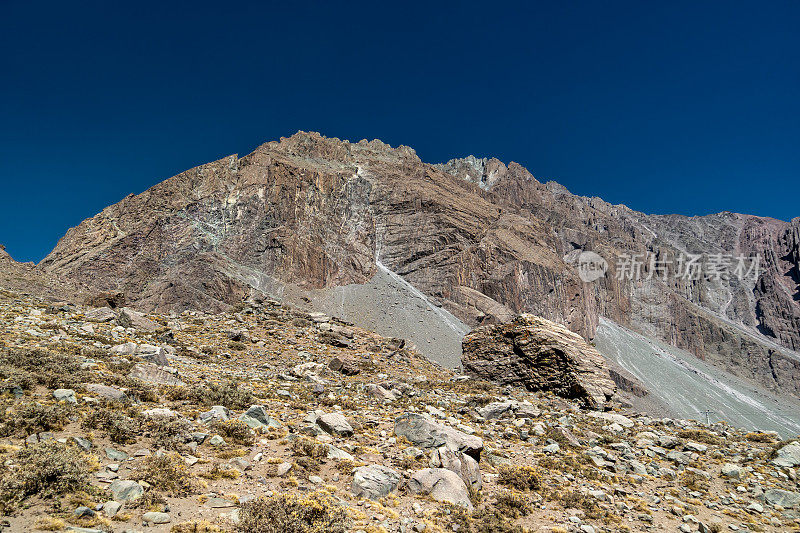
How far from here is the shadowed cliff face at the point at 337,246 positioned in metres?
86.6

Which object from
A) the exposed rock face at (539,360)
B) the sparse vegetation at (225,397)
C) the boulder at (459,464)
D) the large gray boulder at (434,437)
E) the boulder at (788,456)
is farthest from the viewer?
the exposed rock face at (539,360)

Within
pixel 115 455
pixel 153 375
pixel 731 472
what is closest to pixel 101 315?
pixel 153 375

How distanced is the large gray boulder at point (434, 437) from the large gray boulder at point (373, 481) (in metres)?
1.93

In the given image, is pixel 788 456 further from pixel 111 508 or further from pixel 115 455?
pixel 115 455

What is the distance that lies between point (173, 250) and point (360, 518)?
100m

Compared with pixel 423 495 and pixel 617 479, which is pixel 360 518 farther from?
pixel 617 479

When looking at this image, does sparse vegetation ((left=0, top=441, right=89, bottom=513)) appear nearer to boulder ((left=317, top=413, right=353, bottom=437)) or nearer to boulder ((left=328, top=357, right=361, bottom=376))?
boulder ((left=317, top=413, right=353, bottom=437))

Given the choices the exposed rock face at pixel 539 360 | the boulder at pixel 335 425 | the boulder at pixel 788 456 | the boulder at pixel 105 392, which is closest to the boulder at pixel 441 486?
the boulder at pixel 335 425

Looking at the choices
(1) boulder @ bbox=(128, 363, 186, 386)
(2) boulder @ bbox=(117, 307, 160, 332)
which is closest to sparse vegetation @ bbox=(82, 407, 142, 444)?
(1) boulder @ bbox=(128, 363, 186, 386)

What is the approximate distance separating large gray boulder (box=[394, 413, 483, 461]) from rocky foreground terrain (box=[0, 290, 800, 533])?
2.2 inches

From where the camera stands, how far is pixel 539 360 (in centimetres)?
2142

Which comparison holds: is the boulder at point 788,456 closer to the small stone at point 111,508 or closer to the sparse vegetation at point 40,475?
the small stone at point 111,508
